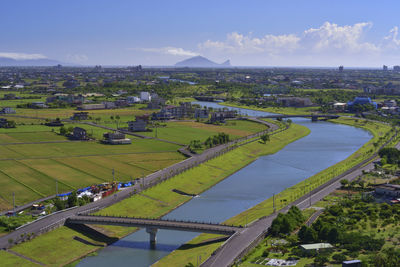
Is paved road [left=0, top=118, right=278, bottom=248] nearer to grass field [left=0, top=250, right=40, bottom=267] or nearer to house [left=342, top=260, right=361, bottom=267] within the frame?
grass field [left=0, top=250, right=40, bottom=267]

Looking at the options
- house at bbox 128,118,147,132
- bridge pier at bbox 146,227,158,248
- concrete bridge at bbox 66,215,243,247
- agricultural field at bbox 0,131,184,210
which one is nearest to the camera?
concrete bridge at bbox 66,215,243,247

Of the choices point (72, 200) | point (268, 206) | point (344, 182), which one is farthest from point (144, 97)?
point (72, 200)

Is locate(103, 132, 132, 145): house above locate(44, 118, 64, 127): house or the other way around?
the other way around

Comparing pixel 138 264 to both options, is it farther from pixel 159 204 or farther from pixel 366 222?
pixel 366 222

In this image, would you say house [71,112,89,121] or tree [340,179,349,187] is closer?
tree [340,179,349,187]

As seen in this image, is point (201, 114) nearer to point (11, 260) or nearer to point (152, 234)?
point (152, 234)

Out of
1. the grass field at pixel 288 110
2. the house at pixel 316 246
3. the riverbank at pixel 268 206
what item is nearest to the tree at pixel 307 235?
the house at pixel 316 246

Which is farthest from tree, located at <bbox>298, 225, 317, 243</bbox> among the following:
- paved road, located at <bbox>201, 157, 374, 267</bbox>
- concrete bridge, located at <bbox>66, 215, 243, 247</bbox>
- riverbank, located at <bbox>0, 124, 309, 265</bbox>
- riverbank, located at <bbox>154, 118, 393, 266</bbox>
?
riverbank, located at <bbox>0, 124, 309, 265</bbox>
